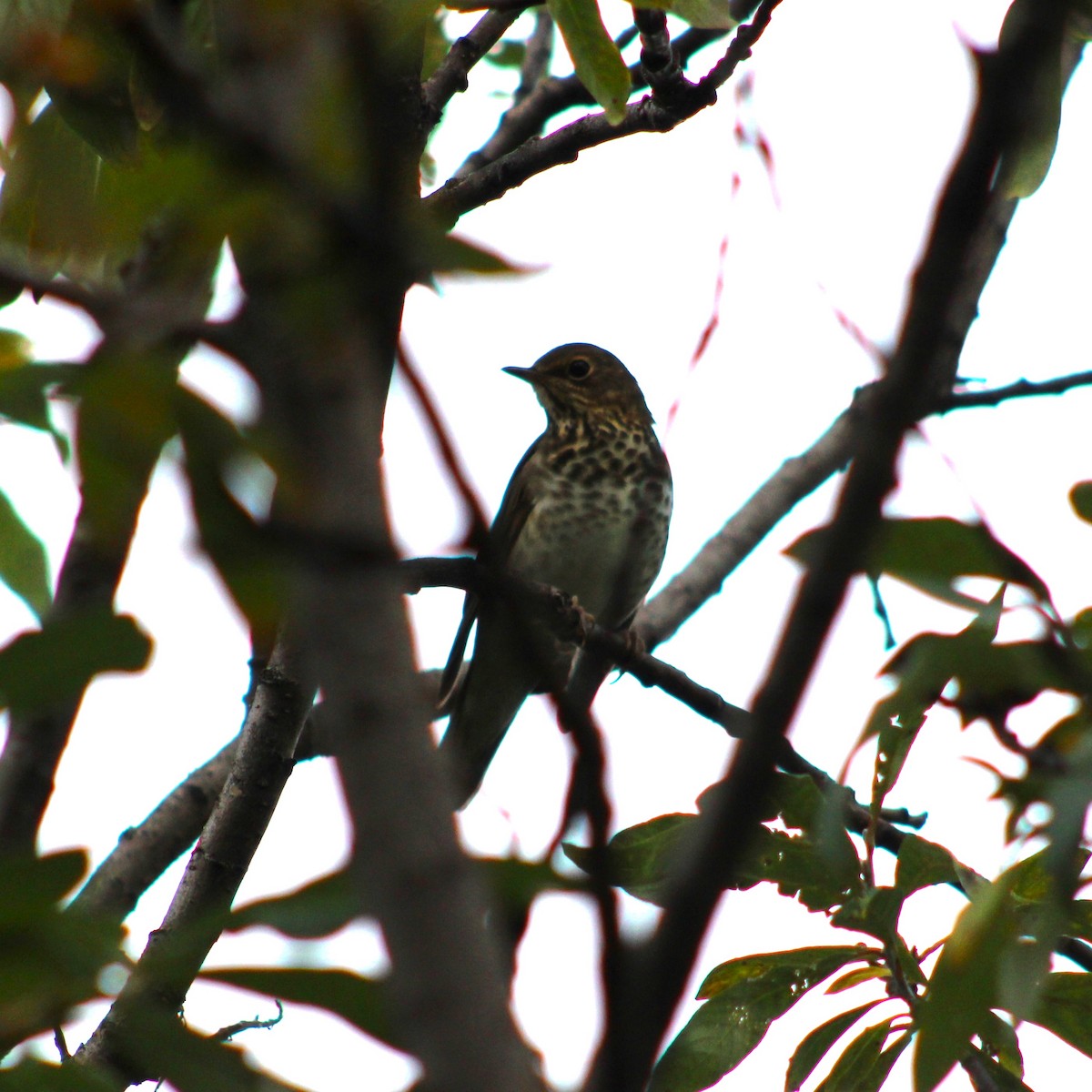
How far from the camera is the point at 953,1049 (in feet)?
5.39

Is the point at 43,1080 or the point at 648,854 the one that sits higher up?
the point at 648,854

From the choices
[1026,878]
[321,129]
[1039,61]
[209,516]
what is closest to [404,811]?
[209,516]

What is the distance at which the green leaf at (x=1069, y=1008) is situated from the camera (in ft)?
9.00

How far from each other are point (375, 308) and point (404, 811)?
382 mm

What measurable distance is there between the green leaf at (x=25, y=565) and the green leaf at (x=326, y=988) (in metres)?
0.87

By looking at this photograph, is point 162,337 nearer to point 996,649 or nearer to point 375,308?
point 375,308

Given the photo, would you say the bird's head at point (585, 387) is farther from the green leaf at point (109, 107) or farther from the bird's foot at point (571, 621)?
the green leaf at point (109, 107)

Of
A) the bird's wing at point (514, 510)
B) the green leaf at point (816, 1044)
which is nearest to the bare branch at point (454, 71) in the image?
the green leaf at point (816, 1044)

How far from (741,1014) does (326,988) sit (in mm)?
1825

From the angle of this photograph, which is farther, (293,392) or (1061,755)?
(1061,755)

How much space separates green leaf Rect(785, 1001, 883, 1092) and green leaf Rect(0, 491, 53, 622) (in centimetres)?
177

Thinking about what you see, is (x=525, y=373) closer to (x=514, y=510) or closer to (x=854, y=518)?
(x=514, y=510)

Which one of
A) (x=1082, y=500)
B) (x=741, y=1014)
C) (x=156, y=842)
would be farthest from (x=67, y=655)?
(x=156, y=842)

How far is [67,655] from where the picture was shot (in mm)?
1217
